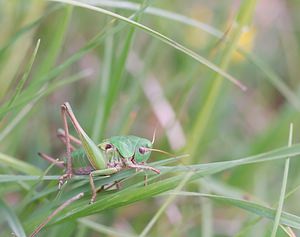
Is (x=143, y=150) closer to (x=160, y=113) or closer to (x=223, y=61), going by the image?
(x=223, y=61)

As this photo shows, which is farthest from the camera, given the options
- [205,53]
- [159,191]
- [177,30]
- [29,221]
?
[177,30]

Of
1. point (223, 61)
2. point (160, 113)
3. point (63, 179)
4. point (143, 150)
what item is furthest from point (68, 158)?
point (160, 113)

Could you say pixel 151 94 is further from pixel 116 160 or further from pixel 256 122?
pixel 116 160

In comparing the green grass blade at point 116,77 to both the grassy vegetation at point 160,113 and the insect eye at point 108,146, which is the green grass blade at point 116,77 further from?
the insect eye at point 108,146

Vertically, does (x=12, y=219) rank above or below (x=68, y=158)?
below

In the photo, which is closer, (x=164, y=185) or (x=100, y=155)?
(x=164, y=185)

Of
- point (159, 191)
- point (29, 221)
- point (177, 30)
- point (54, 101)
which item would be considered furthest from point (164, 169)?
point (177, 30)

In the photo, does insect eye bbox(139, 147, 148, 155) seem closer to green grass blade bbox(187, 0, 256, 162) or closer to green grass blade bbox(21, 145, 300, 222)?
green grass blade bbox(21, 145, 300, 222)

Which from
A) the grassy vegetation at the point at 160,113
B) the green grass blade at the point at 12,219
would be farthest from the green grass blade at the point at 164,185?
the green grass blade at the point at 12,219
